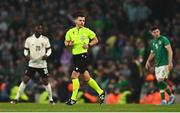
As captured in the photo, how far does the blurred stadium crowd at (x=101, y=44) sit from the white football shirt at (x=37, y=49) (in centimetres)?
484

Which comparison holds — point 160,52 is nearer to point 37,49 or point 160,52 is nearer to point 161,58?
point 161,58

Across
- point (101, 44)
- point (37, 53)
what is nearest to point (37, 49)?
point (37, 53)

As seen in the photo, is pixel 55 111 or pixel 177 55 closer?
pixel 55 111

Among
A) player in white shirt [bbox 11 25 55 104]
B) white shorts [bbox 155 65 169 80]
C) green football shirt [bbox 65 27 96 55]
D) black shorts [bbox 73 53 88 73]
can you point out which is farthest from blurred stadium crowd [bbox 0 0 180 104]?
green football shirt [bbox 65 27 96 55]

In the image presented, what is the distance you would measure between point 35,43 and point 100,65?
8044mm

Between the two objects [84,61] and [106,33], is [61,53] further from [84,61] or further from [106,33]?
[84,61]

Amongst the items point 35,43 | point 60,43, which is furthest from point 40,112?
point 60,43

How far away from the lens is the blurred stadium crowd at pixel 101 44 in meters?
28.0

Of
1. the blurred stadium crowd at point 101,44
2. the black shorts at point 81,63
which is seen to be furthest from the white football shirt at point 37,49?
the blurred stadium crowd at point 101,44

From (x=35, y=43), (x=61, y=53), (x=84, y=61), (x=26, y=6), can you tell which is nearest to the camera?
(x=84, y=61)

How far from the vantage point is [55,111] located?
19250 millimetres

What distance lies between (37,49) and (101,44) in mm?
9927

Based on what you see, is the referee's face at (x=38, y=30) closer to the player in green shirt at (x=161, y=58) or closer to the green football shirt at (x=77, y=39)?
the green football shirt at (x=77, y=39)

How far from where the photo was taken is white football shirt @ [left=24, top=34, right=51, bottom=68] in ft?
74.4
